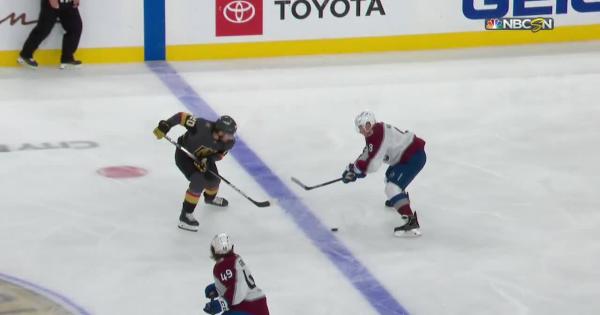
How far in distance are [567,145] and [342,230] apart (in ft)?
7.99

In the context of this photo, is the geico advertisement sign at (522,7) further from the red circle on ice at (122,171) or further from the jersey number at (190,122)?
the jersey number at (190,122)

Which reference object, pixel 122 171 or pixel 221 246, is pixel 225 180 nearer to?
pixel 122 171

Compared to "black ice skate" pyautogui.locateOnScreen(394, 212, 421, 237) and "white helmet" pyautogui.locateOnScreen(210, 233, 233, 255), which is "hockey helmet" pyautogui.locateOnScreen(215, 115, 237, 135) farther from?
"white helmet" pyautogui.locateOnScreen(210, 233, 233, 255)

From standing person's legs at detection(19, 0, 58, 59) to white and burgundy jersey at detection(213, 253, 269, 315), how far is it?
563 cm

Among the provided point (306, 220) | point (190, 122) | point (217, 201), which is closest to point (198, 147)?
point (190, 122)

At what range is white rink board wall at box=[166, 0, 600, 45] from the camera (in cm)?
1163

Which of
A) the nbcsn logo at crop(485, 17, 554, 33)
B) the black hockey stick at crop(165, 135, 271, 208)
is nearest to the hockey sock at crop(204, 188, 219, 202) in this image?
the black hockey stick at crop(165, 135, 271, 208)

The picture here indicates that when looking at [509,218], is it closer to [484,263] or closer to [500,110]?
[484,263]

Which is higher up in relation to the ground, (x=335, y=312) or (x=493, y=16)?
(x=493, y=16)

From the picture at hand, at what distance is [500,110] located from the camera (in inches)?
413

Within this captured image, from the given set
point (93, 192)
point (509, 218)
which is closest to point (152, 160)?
point (93, 192)

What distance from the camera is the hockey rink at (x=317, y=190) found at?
7043 mm

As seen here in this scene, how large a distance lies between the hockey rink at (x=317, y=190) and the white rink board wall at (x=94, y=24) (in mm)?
262

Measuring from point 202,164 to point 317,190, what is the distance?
43.9 inches
